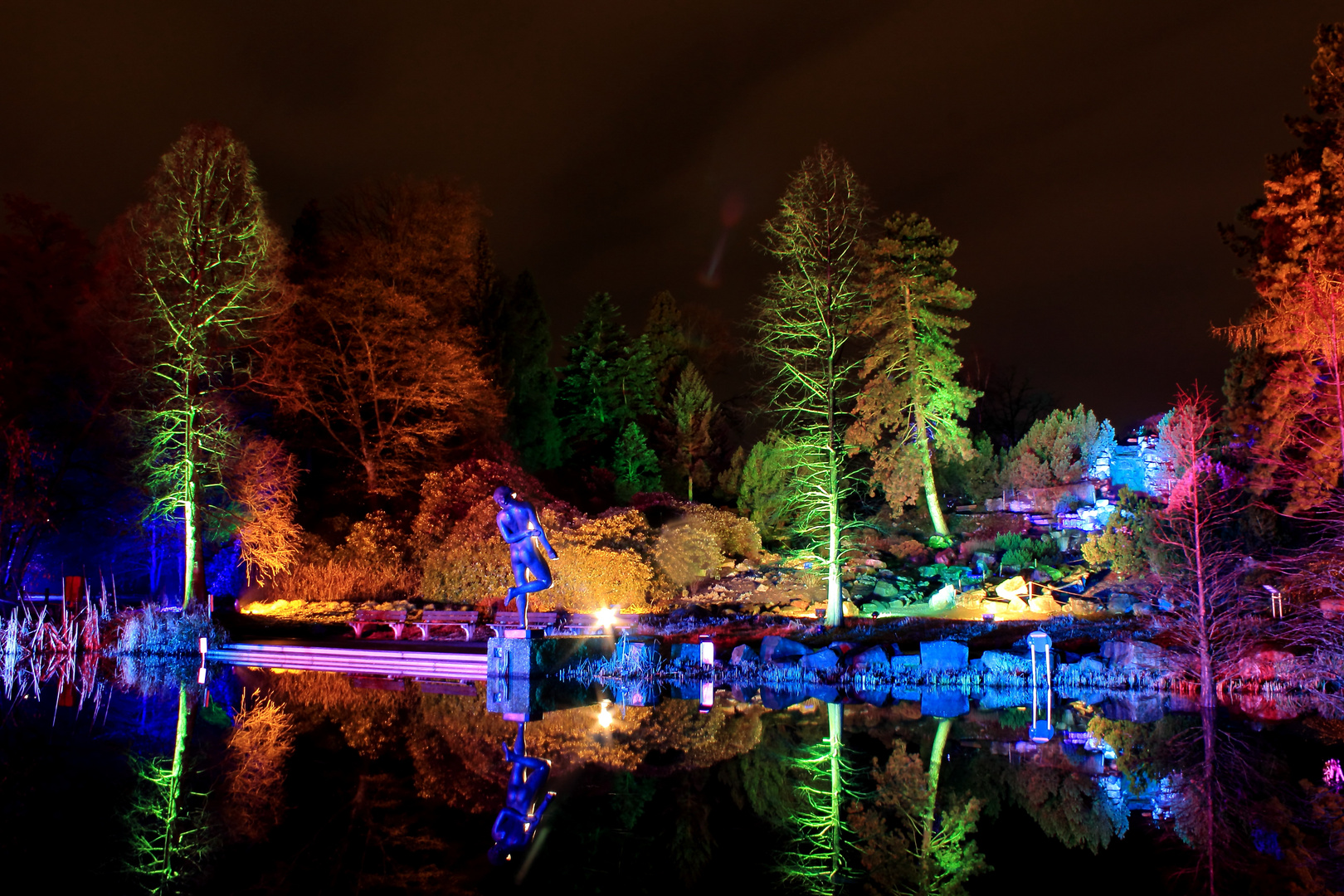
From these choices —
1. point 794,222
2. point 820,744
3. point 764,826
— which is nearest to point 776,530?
point 794,222

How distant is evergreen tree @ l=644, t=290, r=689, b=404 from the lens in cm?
3828

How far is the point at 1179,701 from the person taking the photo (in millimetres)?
10906

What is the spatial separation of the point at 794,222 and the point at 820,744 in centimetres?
1040

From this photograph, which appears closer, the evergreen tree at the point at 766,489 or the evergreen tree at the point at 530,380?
the evergreen tree at the point at 766,489

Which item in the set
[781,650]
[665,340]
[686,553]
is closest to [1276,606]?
[781,650]

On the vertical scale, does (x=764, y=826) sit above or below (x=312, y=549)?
below

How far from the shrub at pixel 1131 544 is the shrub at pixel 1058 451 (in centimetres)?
876

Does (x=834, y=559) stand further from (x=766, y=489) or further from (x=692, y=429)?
(x=692, y=429)

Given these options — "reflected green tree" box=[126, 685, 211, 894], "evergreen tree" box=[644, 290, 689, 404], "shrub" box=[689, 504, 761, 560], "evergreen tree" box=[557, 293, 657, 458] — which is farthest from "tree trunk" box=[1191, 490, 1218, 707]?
"evergreen tree" box=[644, 290, 689, 404]

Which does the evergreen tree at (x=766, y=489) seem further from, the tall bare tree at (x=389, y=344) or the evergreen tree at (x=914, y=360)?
the tall bare tree at (x=389, y=344)

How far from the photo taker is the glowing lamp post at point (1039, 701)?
347 inches

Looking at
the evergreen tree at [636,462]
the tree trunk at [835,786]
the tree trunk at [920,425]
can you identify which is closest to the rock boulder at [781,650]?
the tree trunk at [835,786]

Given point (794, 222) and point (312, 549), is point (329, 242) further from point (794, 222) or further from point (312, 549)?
point (794, 222)

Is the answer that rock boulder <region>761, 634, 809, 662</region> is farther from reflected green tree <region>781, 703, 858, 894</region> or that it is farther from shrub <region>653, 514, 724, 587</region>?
shrub <region>653, 514, 724, 587</region>
